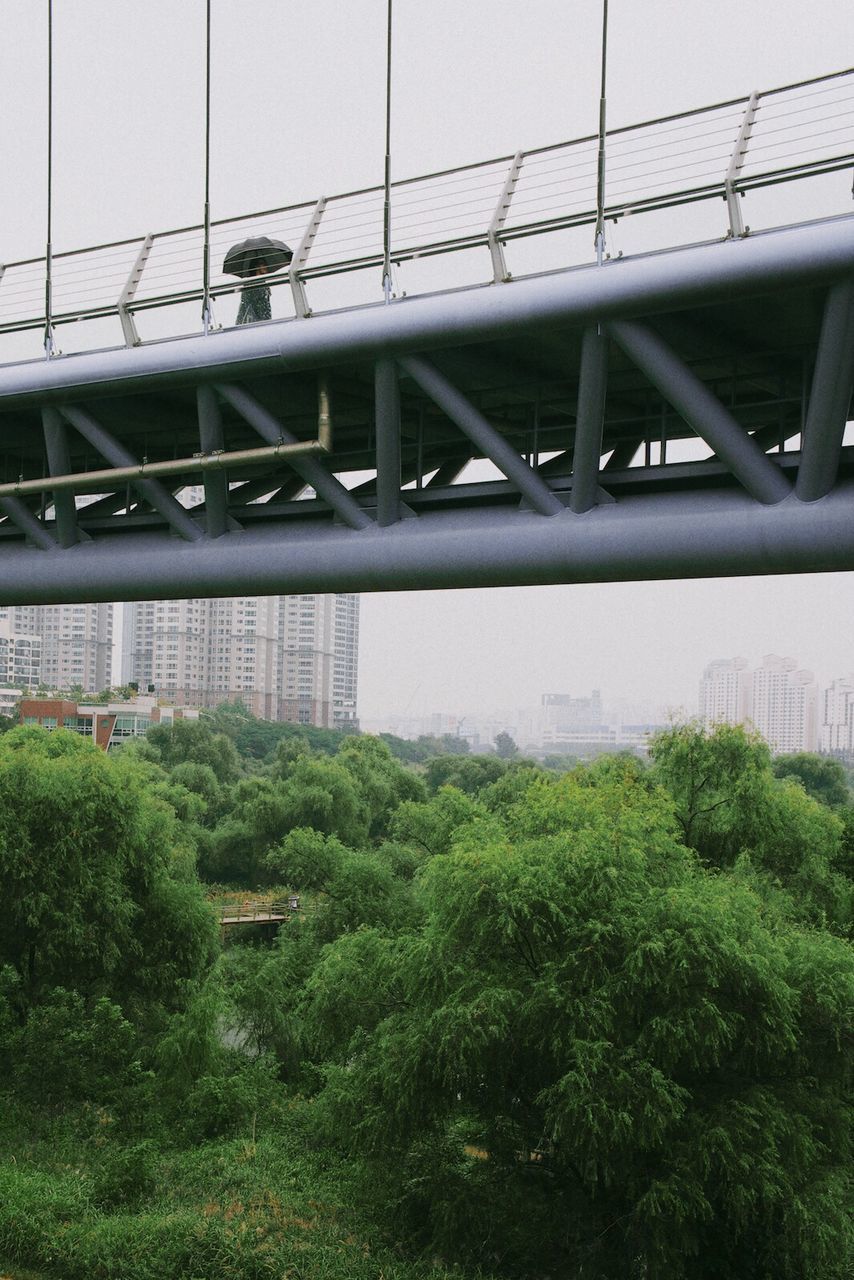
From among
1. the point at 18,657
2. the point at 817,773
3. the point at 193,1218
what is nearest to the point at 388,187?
the point at 193,1218

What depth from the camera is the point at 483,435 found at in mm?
6898

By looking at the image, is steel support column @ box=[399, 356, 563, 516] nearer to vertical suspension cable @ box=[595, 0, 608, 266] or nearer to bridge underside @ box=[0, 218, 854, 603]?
bridge underside @ box=[0, 218, 854, 603]

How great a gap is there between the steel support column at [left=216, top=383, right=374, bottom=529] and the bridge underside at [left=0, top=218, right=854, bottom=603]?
0.7 inches

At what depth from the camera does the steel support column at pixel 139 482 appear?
26.9 ft

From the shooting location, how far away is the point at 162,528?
9281 millimetres

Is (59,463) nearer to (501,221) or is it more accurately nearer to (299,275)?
(299,275)

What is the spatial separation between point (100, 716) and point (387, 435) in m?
64.2

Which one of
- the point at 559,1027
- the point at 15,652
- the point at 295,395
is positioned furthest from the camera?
the point at 15,652

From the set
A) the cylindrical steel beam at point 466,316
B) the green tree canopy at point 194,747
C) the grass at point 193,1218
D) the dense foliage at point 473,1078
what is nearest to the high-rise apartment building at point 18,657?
the green tree canopy at point 194,747

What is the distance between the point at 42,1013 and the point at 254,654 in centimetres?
10063

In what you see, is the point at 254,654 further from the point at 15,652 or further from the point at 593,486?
the point at 593,486

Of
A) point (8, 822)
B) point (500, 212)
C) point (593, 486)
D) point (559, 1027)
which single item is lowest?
point (559, 1027)

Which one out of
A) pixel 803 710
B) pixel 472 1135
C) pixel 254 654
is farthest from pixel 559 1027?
pixel 803 710

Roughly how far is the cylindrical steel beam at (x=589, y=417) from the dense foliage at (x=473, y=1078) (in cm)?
881
